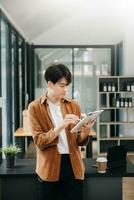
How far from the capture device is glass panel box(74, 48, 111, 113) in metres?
8.72

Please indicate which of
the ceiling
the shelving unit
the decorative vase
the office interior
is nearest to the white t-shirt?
the decorative vase

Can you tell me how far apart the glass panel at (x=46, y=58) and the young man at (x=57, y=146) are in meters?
6.83

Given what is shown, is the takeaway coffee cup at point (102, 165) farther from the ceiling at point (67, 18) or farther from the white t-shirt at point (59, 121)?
the ceiling at point (67, 18)

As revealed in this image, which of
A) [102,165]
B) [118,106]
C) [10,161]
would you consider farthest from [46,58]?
[102,165]

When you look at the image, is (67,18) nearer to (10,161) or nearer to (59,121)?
(10,161)

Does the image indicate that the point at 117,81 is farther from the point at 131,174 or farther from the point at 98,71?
the point at 131,174

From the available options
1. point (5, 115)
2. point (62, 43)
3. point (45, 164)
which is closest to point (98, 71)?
point (62, 43)

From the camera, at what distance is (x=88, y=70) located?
8805mm

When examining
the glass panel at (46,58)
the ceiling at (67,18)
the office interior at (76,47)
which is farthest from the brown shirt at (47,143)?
the glass panel at (46,58)

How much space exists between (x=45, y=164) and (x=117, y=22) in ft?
21.3

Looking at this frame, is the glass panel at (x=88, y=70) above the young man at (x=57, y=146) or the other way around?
above

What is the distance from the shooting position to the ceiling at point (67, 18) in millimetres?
5422

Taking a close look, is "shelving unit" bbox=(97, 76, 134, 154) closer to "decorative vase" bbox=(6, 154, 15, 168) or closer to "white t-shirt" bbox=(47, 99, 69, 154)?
"decorative vase" bbox=(6, 154, 15, 168)

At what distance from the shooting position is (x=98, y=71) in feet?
28.9
